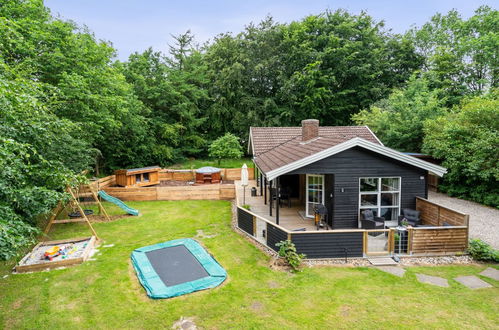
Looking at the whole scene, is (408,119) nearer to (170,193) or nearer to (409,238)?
(409,238)

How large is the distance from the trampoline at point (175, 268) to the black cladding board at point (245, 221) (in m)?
2.00

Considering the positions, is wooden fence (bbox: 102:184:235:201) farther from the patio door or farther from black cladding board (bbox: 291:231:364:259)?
black cladding board (bbox: 291:231:364:259)

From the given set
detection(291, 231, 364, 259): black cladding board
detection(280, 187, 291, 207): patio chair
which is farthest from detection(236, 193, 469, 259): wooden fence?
detection(280, 187, 291, 207): patio chair

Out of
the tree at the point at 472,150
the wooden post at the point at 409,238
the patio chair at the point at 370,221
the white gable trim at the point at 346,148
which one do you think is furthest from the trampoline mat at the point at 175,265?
the tree at the point at 472,150

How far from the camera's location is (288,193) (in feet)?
46.2

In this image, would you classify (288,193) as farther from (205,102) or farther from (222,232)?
(205,102)

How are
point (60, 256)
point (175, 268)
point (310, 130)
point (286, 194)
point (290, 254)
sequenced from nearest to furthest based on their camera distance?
point (290, 254) → point (175, 268) → point (60, 256) → point (286, 194) → point (310, 130)

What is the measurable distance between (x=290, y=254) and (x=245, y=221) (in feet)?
11.0

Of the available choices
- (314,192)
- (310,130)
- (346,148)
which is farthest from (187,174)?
(346,148)

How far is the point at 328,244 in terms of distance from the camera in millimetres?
8141

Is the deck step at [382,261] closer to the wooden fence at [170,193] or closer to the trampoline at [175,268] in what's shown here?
the trampoline at [175,268]

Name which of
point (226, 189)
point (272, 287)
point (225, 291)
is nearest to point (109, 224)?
point (226, 189)

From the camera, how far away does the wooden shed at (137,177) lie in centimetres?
1955

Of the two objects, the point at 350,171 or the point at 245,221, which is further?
the point at 245,221
